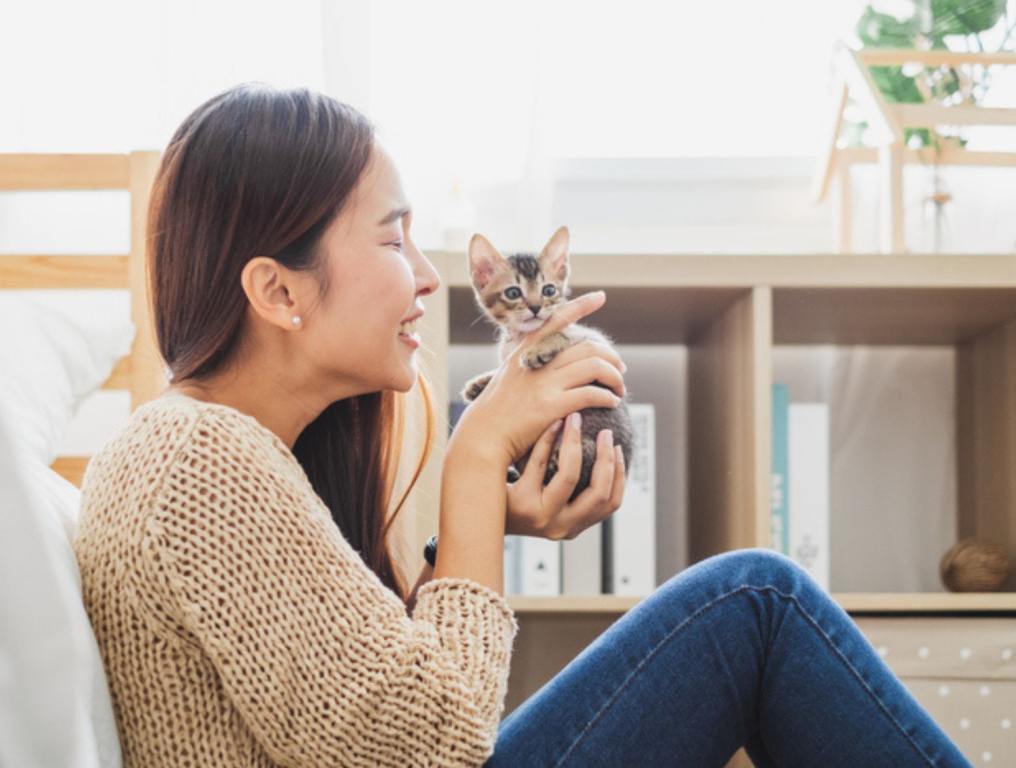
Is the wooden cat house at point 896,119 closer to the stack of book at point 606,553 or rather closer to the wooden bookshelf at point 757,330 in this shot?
the wooden bookshelf at point 757,330

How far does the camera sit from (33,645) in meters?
0.54

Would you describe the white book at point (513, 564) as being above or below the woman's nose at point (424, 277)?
below

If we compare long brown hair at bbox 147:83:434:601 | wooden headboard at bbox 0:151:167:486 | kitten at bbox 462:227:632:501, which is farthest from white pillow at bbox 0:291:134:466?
kitten at bbox 462:227:632:501

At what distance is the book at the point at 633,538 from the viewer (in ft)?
5.37

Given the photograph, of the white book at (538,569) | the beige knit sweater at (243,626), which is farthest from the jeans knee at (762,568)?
the white book at (538,569)

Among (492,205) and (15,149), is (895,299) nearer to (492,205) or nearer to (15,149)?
(492,205)

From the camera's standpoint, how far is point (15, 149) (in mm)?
1893

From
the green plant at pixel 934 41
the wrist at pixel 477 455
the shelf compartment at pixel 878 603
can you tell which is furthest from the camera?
the green plant at pixel 934 41

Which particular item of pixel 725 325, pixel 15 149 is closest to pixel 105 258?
pixel 15 149

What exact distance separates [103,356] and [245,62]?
0.70 metres

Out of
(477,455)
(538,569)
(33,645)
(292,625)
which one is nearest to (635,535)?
(538,569)

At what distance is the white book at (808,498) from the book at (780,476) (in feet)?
0.03

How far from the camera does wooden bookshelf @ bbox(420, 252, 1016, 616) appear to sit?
1491mm

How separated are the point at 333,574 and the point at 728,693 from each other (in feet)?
1.18
